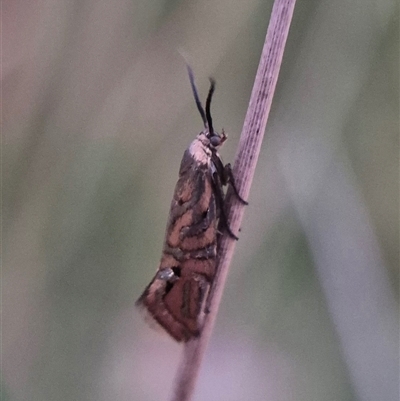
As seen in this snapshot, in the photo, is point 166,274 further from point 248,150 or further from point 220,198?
point 248,150

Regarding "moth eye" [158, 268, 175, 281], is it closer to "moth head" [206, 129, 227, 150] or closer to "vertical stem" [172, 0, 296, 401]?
"vertical stem" [172, 0, 296, 401]

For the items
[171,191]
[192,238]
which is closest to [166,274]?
[192,238]

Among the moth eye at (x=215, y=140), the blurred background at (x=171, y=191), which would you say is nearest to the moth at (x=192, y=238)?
the moth eye at (x=215, y=140)

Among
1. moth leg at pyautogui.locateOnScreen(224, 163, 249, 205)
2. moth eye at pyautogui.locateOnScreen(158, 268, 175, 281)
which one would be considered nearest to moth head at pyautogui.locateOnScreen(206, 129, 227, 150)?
moth leg at pyautogui.locateOnScreen(224, 163, 249, 205)

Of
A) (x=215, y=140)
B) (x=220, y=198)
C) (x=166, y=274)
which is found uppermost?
(x=215, y=140)

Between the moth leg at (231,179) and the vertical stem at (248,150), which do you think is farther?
the moth leg at (231,179)

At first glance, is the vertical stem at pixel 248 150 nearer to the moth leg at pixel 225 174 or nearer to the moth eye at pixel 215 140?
the moth leg at pixel 225 174

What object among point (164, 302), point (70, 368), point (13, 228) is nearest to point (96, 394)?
point (70, 368)
